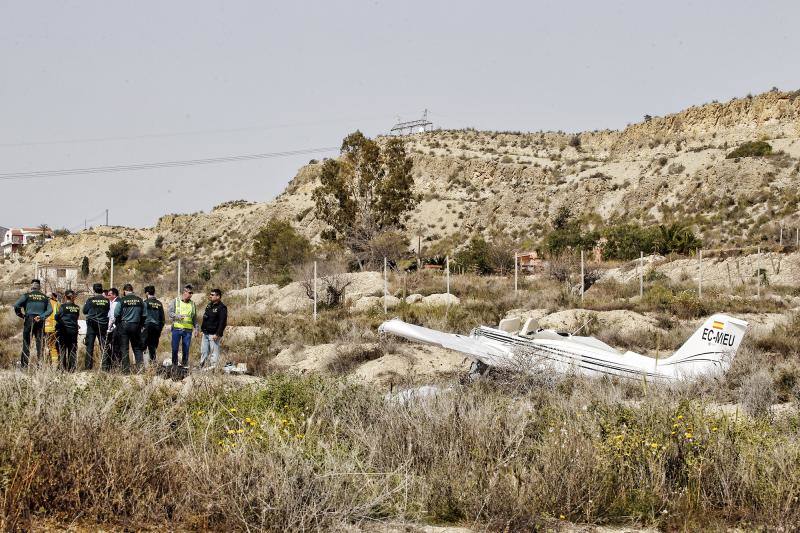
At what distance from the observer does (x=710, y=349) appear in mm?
14211

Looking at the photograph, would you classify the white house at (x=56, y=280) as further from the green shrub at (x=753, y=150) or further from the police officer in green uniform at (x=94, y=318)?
the green shrub at (x=753, y=150)

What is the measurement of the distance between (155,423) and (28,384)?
4.13 feet

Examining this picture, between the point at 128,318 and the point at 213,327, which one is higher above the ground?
the point at 128,318

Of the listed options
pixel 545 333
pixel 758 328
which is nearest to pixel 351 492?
pixel 545 333

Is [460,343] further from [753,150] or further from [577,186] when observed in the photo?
[577,186]

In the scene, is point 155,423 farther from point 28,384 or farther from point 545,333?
point 545,333

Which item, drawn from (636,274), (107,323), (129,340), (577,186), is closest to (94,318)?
(107,323)

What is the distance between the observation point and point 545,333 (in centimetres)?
1459

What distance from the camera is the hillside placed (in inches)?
1970

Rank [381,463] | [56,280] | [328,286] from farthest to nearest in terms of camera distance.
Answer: [56,280], [328,286], [381,463]

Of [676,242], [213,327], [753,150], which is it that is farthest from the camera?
[753,150]

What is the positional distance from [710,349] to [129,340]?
34.0 ft

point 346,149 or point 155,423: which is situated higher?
point 346,149

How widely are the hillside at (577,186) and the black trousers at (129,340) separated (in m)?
35.3
